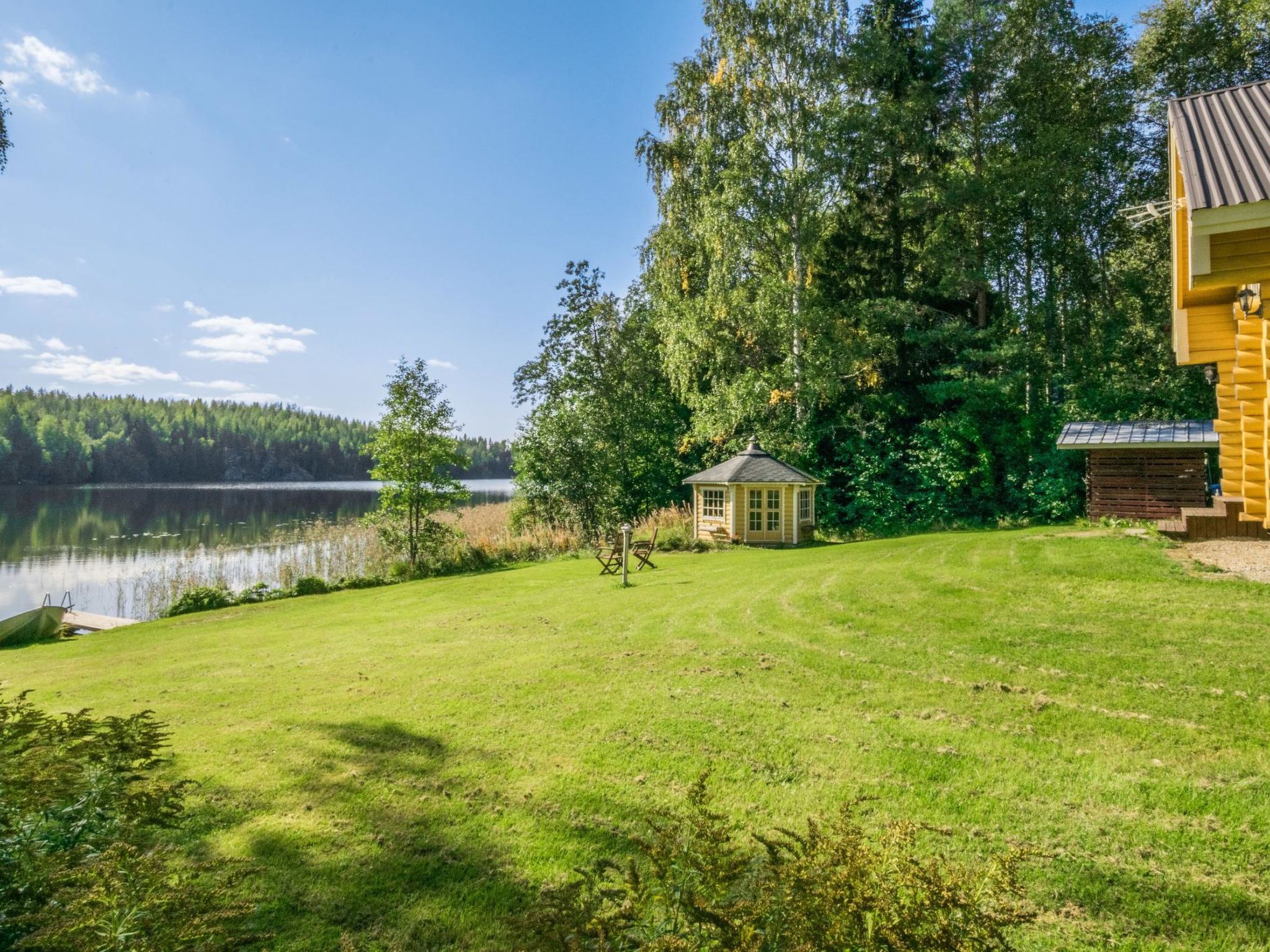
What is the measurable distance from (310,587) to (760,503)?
10.7 metres

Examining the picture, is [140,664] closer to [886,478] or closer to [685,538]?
[685,538]

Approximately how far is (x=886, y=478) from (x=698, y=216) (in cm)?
992

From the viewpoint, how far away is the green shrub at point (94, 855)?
181cm

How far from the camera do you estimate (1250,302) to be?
4.57 metres

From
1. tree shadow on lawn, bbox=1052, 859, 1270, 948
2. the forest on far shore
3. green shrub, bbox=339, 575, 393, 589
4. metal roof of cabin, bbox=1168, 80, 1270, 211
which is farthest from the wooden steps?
the forest on far shore

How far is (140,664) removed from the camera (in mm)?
7340

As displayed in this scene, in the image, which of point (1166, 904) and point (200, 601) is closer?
point (1166, 904)

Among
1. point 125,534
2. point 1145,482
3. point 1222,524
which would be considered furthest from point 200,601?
point 1145,482

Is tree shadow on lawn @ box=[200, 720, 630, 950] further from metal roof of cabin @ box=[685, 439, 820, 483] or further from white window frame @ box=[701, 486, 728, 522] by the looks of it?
white window frame @ box=[701, 486, 728, 522]

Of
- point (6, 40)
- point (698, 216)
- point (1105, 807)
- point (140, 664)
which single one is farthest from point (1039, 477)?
point (6, 40)

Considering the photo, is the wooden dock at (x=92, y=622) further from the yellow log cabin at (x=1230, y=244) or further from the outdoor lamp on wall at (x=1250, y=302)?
the outdoor lamp on wall at (x=1250, y=302)

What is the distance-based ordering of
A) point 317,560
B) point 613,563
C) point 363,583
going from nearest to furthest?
point 613,563
point 363,583
point 317,560

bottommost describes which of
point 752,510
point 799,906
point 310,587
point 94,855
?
point 310,587

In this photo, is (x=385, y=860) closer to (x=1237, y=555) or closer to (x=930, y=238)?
(x=1237, y=555)
